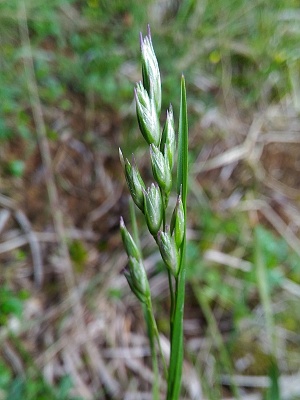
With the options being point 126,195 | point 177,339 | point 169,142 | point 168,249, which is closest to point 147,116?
point 169,142

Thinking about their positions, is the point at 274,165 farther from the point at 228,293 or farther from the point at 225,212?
the point at 228,293

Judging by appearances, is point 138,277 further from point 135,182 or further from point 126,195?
point 126,195

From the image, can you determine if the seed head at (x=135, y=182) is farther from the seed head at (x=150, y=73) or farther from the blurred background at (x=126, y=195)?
the blurred background at (x=126, y=195)

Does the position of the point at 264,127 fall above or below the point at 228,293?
above

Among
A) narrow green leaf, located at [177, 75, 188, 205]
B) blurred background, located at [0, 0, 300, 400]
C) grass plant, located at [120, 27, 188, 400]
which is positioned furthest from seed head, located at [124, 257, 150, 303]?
blurred background, located at [0, 0, 300, 400]

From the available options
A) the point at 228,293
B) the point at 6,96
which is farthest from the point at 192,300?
the point at 6,96

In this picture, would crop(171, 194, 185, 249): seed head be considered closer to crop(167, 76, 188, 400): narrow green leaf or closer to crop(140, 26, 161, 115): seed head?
crop(167, 76, 188, 400): narrow green leaf

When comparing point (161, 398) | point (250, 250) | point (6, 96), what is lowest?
point (161, 398)

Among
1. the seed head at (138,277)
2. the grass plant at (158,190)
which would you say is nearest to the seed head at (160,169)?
the grass plant at (158,190)
